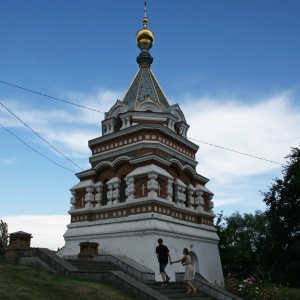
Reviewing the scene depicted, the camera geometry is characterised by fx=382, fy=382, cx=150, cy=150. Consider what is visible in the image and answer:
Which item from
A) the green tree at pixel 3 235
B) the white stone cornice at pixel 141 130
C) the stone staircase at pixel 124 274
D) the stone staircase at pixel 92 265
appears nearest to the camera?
the stone staircase at pixel 124 274

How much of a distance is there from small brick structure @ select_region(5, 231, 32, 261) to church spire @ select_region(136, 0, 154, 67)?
38.3 feet

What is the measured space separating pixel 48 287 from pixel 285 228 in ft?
38.6

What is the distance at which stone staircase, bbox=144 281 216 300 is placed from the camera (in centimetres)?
1068

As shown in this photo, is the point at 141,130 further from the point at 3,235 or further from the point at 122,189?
the point at 3,235

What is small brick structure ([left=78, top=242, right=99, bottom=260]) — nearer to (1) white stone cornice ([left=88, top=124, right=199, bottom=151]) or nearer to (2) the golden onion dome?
(1) white stone cornice ([left=88, top=124, right=199, bottom=151])

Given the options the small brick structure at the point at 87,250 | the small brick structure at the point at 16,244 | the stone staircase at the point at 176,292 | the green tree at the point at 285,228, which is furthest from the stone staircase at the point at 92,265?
the green tree at the point at 285,228

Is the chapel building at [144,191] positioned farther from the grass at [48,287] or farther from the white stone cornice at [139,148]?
the grass at [48,287]

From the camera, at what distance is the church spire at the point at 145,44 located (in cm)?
2072

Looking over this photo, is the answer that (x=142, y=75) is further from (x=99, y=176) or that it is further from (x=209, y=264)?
(x=209, y=264)

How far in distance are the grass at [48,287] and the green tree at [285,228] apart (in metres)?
9.89

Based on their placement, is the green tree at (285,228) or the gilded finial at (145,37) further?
the gilded finial at (145,37)

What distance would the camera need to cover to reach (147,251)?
1398cm

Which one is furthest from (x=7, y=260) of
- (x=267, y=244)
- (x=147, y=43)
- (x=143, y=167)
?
(x=147, y=43)

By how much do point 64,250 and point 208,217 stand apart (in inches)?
268
